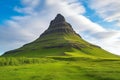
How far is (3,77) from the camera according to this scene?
230 feet

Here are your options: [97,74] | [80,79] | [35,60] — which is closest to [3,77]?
[80,79]

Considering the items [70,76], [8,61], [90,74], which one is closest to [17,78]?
[70,76]

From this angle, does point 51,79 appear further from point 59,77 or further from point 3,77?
point 3,77

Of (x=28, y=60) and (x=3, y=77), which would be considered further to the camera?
(x=28, y=60)

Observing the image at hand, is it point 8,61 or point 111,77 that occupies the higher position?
point 8,61

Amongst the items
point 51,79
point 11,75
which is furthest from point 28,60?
point 51,79

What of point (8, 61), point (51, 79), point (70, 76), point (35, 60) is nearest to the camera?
point (51, 79)

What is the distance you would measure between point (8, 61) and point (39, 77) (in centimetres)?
5090

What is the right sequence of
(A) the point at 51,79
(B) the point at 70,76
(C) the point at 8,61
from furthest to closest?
(C) the point at 8,61 → (B) the point at 70,76 → (A) the point at 51,79

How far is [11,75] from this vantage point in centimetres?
7331

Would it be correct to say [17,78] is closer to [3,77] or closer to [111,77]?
[3,77]

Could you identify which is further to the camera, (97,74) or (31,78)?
(97,74)

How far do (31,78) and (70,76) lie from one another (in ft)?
36.2

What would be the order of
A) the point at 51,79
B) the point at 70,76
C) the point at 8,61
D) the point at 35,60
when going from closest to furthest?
the point at 51,79, the point at 70,76, the point at 8,61, the point at 35,60
